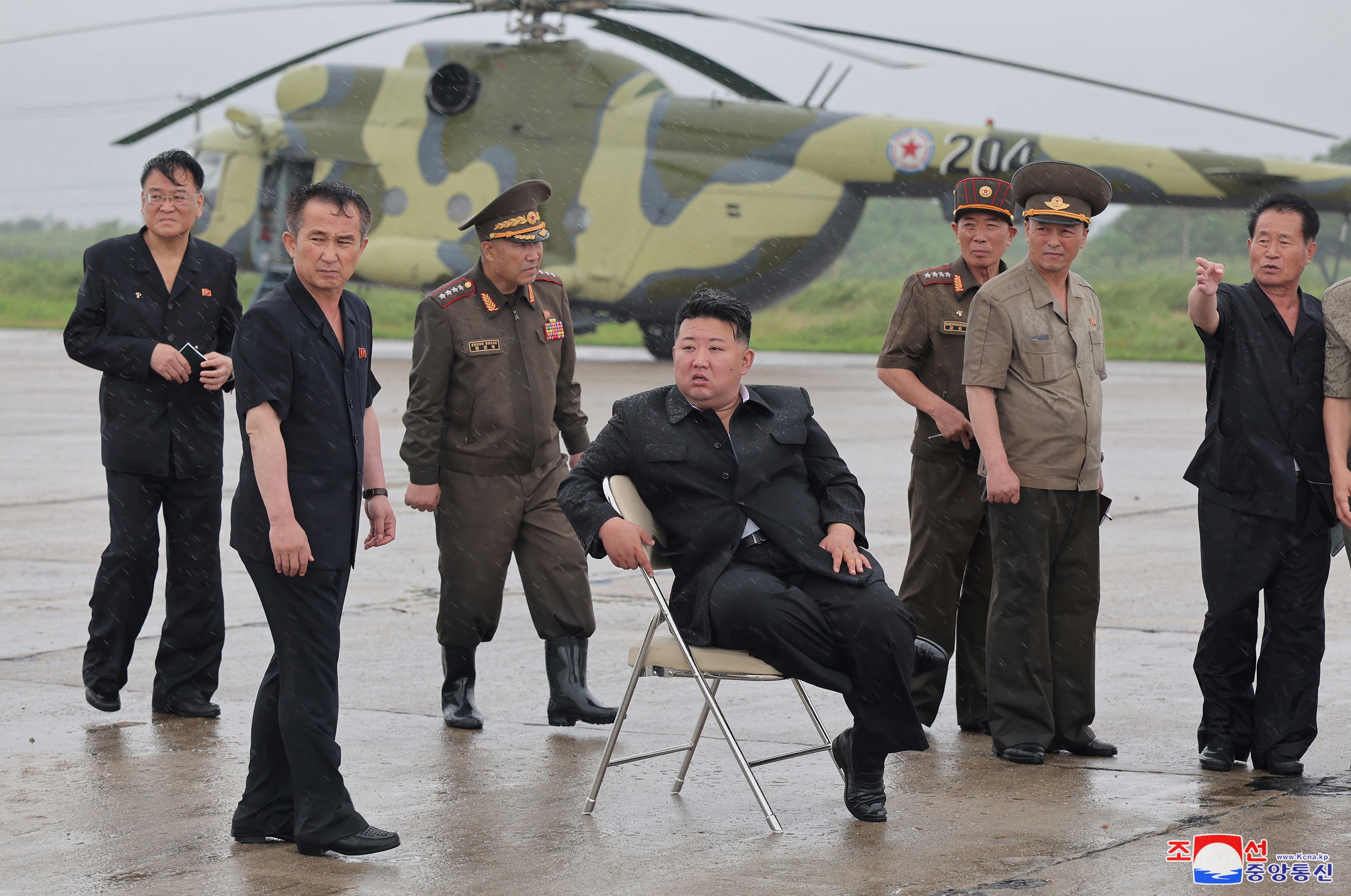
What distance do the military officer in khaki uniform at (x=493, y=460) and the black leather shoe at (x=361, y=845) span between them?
55.5 inches

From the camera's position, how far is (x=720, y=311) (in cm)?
427

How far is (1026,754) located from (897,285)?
3699cm

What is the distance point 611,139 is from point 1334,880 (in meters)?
16.8

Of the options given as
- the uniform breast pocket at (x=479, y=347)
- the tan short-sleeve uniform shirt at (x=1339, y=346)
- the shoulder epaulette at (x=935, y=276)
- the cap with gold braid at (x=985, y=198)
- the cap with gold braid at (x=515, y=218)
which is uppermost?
the cap with gold braid at (x=985, y=198)

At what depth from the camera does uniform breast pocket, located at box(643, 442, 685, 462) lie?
431 centimetres

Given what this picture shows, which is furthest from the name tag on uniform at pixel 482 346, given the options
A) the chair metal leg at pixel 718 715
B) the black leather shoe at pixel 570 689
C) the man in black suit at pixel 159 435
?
the chair metal leg at pixel 718 715

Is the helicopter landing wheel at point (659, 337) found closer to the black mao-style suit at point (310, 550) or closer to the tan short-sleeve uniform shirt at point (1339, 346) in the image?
the tan short-sleeve uniform shirt at point (1339, 346)

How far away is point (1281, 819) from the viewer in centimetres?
402

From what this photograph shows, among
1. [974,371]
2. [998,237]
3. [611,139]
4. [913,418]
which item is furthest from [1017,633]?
[611,139]

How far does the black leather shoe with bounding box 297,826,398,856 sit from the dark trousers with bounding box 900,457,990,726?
2.04 metres

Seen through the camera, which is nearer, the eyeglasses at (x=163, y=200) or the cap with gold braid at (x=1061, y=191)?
the cap with gold braid at (x=1061, y=191)

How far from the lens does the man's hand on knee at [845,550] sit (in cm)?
421

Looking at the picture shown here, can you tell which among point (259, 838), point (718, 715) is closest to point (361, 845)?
point (259, 838)

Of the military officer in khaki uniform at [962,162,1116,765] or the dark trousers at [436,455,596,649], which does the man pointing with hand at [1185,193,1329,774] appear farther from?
the dark trousers at [436,455,596,649]
